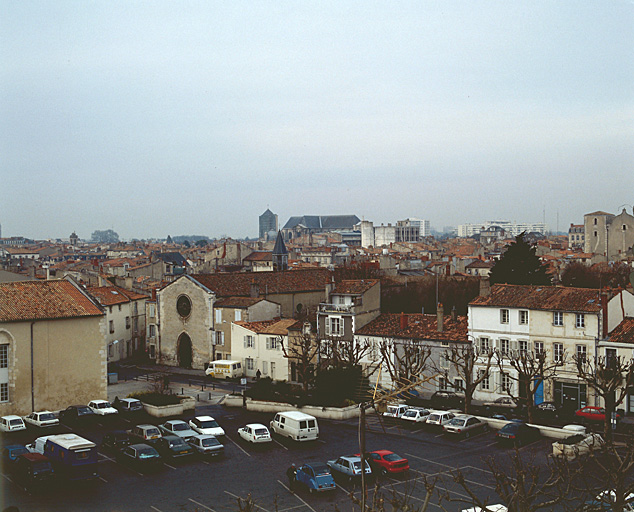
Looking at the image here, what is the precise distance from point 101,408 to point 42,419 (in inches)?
117

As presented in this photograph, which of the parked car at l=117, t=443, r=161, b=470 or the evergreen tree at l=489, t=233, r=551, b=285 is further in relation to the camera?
the evergreen tree at l=489, t=233, r=551, b=285

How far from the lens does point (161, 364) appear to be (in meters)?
53.6

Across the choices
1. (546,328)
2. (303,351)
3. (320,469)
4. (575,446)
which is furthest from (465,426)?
(303,351)

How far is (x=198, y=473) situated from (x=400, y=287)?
4769 cm

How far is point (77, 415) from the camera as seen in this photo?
3155 centimetres

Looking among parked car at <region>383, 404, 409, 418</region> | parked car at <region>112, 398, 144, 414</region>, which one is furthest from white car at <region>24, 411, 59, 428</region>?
parked car at <region>383, 404, 409, 418</region>

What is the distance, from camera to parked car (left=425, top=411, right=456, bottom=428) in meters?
30.4

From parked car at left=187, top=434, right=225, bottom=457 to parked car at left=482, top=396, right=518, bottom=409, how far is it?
15.6 metres

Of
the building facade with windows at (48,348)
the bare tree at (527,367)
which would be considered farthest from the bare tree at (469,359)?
the building facade with windows at (48,348)

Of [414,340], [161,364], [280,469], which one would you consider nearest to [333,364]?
[414,340]

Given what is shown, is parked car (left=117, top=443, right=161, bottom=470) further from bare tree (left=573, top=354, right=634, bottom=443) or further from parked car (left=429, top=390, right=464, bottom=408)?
parked car (left=429, top=390, right=464, bottom=408)

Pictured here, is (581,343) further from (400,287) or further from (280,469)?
(400,287)

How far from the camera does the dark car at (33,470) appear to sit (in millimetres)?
22109

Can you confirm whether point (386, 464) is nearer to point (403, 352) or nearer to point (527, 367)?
point (527, 367)
